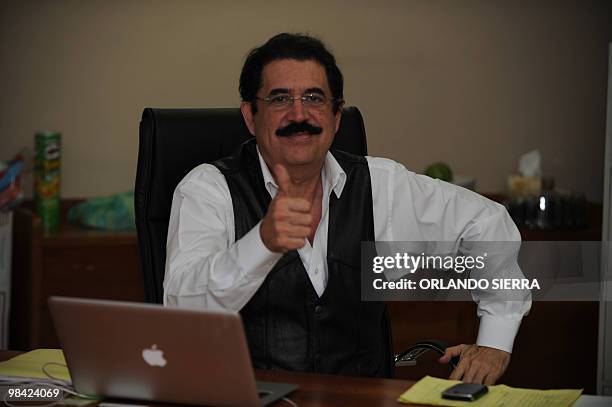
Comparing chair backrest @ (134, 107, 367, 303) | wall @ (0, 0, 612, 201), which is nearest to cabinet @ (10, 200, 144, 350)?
wall @ (0, 0, 612, 201)

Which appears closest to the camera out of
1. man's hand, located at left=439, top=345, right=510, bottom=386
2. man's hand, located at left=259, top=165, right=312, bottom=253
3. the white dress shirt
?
man's hand, located at left=259, top=165, right=312, bottom=253

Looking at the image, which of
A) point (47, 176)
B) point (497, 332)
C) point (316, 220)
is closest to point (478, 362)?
point (497, 332)

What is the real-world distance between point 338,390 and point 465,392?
0.63ft

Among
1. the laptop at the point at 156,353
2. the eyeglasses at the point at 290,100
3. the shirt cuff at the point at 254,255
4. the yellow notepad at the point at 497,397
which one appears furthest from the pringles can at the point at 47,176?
the yellow notepad at the point at 497,397

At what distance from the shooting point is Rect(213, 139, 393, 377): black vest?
6.37 feet

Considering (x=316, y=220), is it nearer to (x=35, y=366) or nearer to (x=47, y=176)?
(x=35, y=366)

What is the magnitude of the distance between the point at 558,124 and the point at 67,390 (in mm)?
2506

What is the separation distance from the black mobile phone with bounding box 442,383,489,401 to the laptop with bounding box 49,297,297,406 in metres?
0.24

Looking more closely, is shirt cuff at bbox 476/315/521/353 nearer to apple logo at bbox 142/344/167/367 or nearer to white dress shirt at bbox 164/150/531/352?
white dress shirt at bbox 164/150/531/352

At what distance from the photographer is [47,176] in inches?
127

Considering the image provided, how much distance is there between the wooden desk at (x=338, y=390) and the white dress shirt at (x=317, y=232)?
0.57 ft

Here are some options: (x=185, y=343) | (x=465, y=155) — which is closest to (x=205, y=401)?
(x=185, y=343)

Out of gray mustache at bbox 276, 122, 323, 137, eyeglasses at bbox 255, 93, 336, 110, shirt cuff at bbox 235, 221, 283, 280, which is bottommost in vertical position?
shirt cuff at bbox 235, 221, 283, 280

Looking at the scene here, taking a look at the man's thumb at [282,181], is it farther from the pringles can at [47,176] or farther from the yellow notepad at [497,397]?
the pringles can at [47,176]
